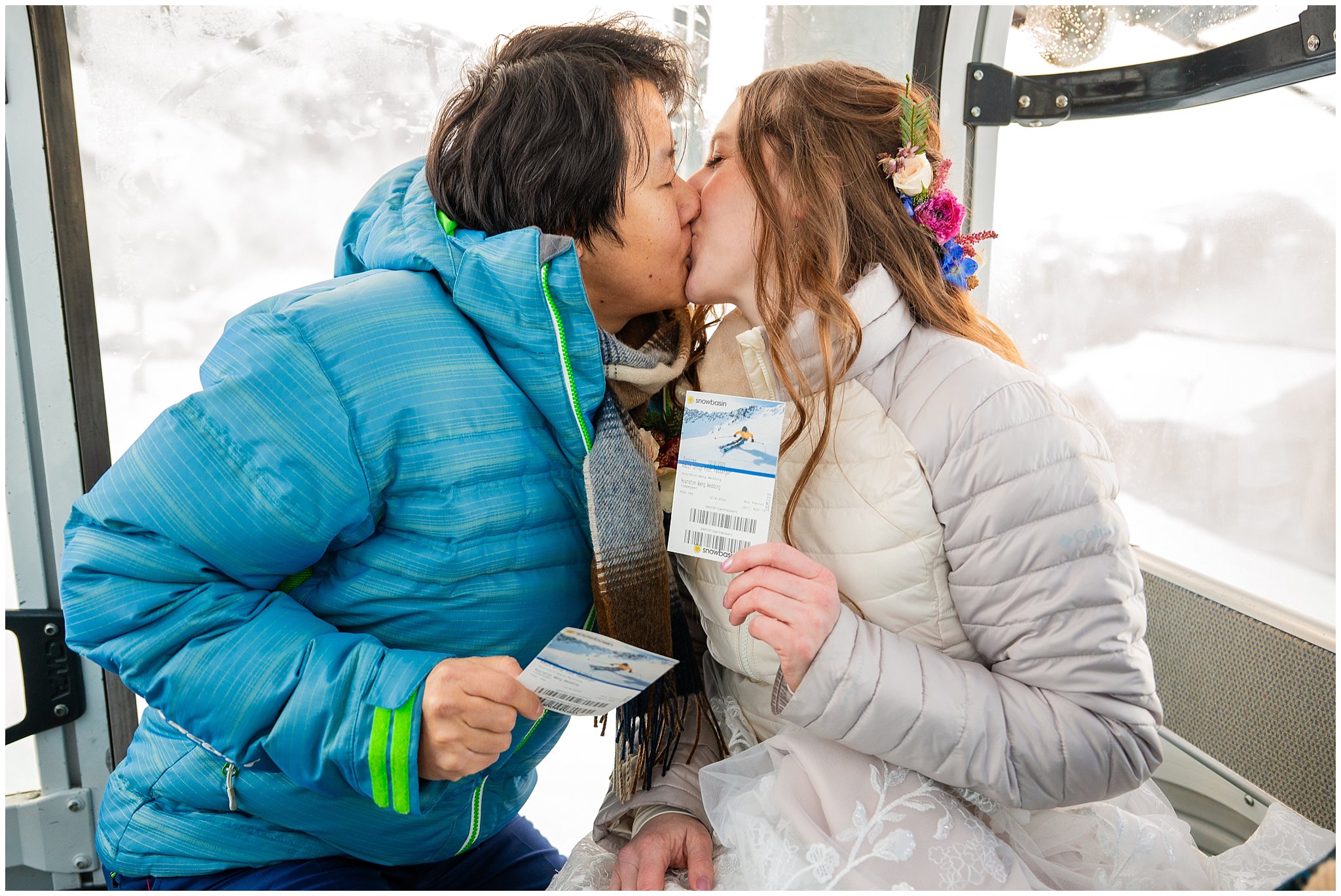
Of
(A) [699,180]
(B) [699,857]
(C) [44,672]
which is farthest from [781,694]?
(C) [44,672]

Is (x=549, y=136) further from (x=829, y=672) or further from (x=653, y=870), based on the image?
(x=653, y=870)

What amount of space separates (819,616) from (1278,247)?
1.50m

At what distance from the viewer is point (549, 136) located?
1.37 m

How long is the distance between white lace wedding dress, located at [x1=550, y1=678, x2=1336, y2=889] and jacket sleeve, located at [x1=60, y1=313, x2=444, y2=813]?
426 millimetres

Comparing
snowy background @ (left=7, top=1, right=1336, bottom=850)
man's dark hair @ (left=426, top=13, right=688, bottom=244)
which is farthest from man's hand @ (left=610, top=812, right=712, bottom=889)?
snowy background @ (left=7, top=1, right=1336, bottom=850)

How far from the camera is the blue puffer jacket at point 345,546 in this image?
1101 millimetres

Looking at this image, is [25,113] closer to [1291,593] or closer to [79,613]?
[79,613]

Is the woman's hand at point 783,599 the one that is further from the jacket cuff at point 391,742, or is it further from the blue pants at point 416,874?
the blue pants at point 416,874

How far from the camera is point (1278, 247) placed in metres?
1.91

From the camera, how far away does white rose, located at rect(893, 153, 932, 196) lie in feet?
4.49

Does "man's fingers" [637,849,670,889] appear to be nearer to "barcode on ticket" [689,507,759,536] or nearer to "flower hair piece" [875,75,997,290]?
"barcode on ticket" [689,507,759,536]

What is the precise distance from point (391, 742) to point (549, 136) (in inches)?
35.0

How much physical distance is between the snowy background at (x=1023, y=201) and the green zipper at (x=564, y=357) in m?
0.74

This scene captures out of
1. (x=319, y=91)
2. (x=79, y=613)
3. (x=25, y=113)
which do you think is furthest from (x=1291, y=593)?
(x=25, y=113)
